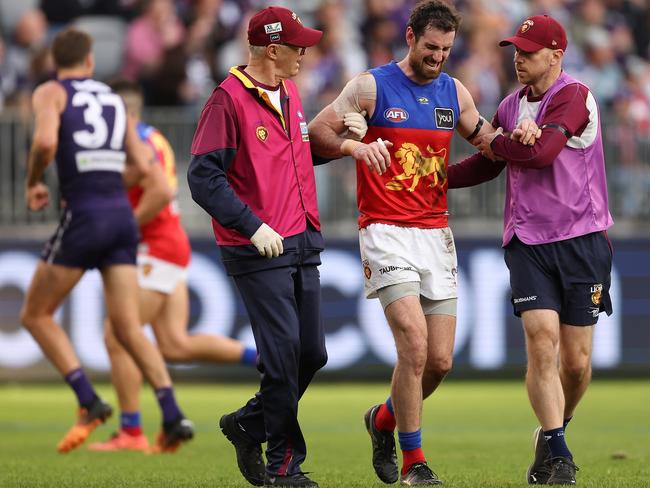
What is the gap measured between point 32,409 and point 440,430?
4.47 m

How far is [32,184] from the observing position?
1020 cm

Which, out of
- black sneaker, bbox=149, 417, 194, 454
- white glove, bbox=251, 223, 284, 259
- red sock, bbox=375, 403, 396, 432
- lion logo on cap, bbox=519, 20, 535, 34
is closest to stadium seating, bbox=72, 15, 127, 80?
black sneaker, bbox=149, 417, 194, 454

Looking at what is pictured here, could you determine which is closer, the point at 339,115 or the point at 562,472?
the point at 562,472

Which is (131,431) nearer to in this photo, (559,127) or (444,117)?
(444,117)

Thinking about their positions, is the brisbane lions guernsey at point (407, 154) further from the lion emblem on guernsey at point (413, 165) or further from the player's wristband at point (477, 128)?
the player's wristband at point (477, 128)

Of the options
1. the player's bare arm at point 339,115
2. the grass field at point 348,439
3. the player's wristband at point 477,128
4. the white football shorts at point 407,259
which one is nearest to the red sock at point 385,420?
the grass field at point 348,439

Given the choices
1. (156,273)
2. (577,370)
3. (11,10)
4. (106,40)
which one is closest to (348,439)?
(156,273)

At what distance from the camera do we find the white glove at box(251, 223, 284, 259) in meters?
7.16

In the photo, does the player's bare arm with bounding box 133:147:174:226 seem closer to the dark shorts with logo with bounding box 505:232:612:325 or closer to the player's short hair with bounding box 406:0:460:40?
the player's short hair with bounding box 406:0:460:40

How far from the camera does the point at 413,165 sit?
26.1ft

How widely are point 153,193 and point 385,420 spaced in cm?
346

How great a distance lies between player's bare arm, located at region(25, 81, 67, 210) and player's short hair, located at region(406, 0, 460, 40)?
3.26 metres

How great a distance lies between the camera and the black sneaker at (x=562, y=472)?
7551mm

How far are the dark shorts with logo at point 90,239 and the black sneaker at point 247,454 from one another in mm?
2845
